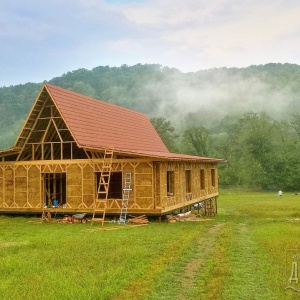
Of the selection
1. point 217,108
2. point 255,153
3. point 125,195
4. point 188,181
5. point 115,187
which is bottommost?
point 125,195

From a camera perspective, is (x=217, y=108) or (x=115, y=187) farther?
(x=217, y=108)

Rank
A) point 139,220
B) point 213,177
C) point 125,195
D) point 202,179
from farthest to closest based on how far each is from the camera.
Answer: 1. point 213,177
2. point 202,179
3. point 125,195
4. point 139,220

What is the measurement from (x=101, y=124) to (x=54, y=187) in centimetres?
499

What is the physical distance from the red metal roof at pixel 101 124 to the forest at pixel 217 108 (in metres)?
31.1

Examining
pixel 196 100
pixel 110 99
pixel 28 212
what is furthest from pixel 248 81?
pixel 28 212

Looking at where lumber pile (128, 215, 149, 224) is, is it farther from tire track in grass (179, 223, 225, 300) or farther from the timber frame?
tire track in grass (179, 223, 225, 300)

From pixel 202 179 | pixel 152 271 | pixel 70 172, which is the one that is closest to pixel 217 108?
pixel 202 179

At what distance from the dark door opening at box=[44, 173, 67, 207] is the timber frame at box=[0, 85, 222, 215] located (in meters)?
0.07

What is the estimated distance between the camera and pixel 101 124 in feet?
84.8

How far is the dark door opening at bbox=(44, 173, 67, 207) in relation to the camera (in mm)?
25409

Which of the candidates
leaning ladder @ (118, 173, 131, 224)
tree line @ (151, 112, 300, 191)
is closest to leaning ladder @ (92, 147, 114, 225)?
leaning ladder @ (118, 173, 131, 224)

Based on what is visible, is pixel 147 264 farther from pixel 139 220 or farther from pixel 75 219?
pixel 75 219

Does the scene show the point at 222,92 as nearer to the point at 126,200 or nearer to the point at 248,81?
the point at 248,81

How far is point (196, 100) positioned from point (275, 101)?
3206 cm
